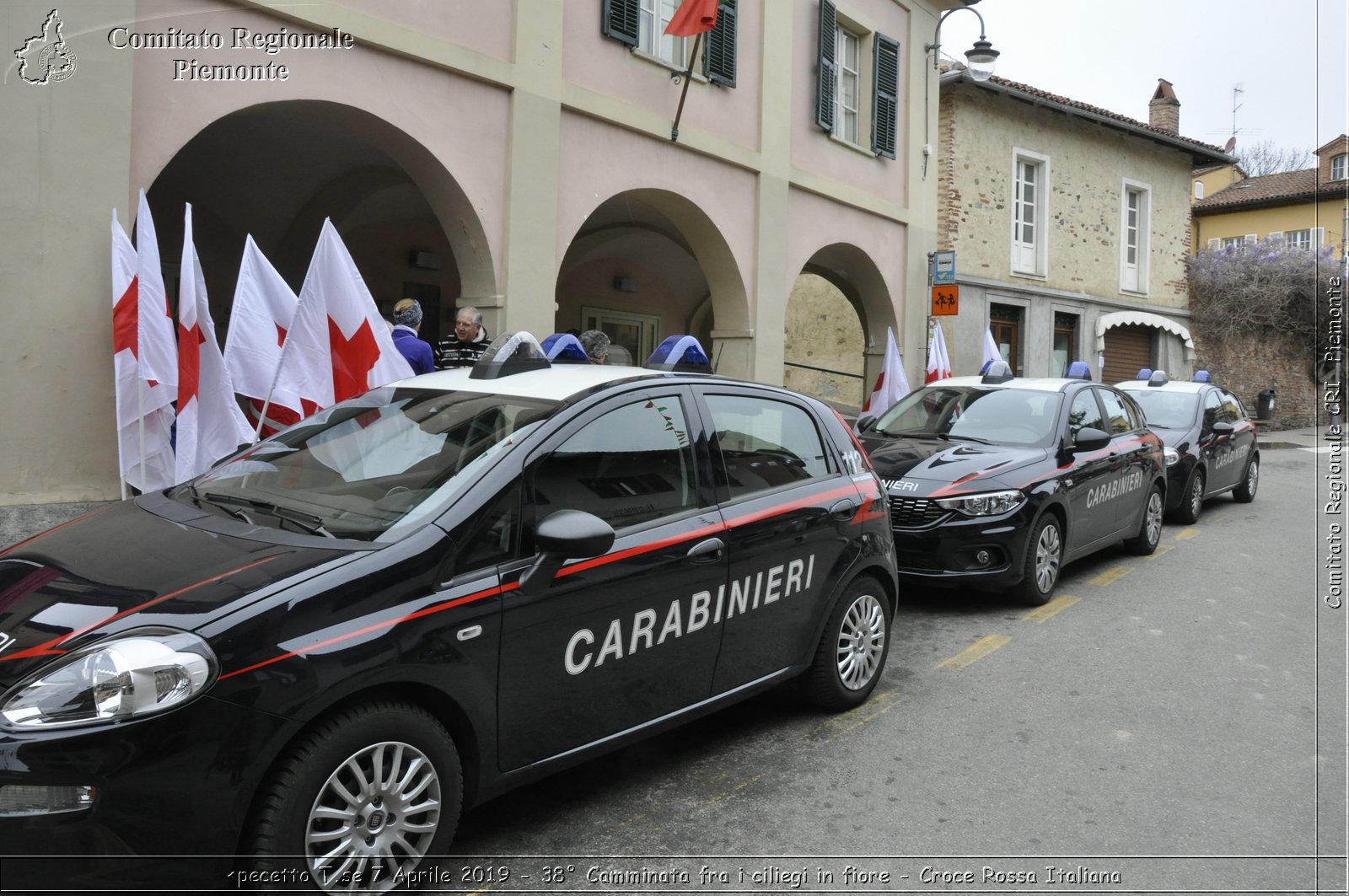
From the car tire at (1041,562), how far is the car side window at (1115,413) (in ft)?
5.45

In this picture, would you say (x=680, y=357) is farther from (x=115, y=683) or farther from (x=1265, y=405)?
(x=1265, y=405)

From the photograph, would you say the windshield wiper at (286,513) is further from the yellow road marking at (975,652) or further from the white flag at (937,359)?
the white flag at (937,359)

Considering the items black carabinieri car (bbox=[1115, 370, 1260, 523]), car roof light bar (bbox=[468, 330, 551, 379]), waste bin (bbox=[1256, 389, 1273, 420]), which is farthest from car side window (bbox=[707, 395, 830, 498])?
waste bin (bbox=[1256, 389, 1273, 420])

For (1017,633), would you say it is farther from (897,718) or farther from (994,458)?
(897,718)

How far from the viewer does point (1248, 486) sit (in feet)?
44.2

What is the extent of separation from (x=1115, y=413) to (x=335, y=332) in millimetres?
6600

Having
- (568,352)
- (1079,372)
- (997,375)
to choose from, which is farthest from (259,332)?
(1079,372)

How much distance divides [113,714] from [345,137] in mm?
8421

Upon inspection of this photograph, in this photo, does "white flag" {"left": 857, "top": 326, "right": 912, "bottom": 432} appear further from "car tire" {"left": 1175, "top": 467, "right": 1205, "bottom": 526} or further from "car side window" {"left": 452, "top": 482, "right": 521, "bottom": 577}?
"car side window" {"left": 452, "top": 482, "right": 521, "bottom": 577}

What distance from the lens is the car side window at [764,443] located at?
170 inches

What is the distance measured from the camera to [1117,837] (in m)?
3.71

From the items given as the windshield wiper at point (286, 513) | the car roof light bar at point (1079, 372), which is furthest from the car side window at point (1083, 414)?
the windshield wiper at point (286, 513)

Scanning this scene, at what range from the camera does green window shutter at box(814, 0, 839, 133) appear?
12977mm

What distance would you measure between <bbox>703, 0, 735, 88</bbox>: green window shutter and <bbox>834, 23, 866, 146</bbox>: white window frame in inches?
104
